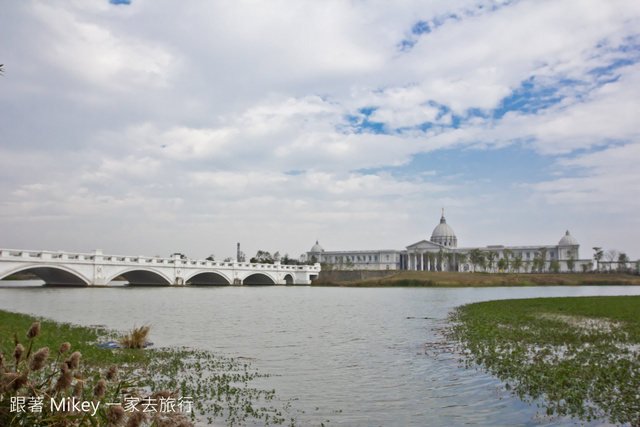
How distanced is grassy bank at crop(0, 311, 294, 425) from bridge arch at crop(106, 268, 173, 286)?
63.4 metres

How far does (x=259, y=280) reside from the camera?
119m

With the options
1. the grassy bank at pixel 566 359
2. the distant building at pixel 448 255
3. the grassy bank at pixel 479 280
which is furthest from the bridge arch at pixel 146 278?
the distant building at pixel 448 255

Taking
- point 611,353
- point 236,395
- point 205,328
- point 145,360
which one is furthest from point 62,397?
point 205,328

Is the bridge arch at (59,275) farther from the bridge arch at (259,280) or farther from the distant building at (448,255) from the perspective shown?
the distant building at (448,255)

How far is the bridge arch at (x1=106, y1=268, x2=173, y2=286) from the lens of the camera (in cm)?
7999

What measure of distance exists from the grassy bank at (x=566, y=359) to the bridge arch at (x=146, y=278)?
2556 inches

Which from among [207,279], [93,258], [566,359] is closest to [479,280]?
[207,279]

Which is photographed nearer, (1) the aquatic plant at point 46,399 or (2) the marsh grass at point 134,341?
(1) the aquatic plant at point 46,399

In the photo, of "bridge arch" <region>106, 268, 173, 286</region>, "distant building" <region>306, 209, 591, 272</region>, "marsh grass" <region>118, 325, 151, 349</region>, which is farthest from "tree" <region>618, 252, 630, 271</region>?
"marsh grass" <region>118, 325, 151, 349</region>

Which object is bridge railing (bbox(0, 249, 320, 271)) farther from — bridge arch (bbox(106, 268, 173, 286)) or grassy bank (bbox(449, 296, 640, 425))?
grassy bank (bbox(449, 296, 640, 425))

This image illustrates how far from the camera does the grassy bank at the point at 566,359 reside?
395 inches

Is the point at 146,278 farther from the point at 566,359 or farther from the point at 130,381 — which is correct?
the point at 566,359

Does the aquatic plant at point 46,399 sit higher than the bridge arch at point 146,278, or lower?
higher

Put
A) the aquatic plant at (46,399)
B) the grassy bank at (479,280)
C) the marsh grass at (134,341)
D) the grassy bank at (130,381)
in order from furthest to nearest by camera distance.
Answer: the grassy bank at (479,280) < the marsh grass at (134,341) < the grassy bank at (130,381) < the aquatic plant at (46,399)
